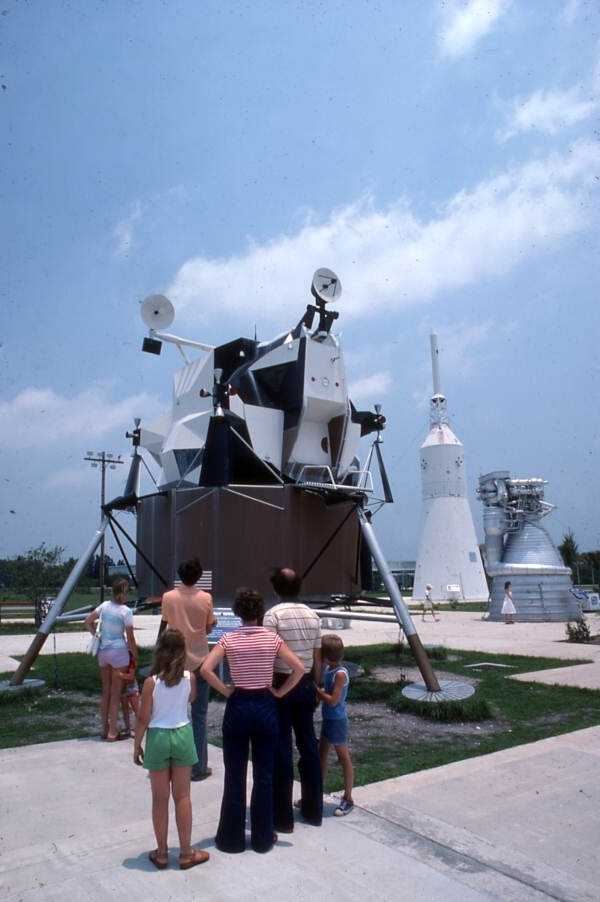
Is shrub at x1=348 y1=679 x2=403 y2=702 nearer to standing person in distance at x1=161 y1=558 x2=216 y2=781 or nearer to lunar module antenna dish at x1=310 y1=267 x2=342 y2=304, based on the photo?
standing person in distance at x1=161 y1=558 x2=216 y2=781

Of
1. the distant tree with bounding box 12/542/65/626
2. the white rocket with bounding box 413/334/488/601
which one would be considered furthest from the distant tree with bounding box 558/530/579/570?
the distant tree with bounding box 12/542/65/626

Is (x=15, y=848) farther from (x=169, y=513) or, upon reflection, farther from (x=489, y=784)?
(x=169, y=513)

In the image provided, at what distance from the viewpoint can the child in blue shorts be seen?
5480 mm

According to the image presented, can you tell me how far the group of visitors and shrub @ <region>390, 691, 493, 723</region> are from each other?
384cm

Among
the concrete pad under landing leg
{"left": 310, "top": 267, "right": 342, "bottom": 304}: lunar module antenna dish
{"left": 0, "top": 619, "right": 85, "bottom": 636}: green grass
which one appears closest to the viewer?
the concrete pad under landing leg

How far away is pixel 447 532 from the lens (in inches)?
1897

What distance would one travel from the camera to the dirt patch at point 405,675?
12086 mm

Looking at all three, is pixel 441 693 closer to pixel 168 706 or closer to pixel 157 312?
pixel 168 706

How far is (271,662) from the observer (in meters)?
4.94

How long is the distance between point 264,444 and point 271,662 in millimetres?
7356

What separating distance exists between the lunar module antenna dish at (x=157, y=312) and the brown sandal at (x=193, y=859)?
10.5 m

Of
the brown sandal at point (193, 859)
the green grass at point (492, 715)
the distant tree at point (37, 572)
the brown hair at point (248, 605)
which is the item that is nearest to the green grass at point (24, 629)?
the distant tree at point (37, 572)

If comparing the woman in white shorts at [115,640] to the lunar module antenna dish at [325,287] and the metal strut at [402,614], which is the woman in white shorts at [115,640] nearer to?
the metal strut at [402,614]

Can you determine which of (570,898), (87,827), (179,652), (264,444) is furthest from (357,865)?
(264,444)
